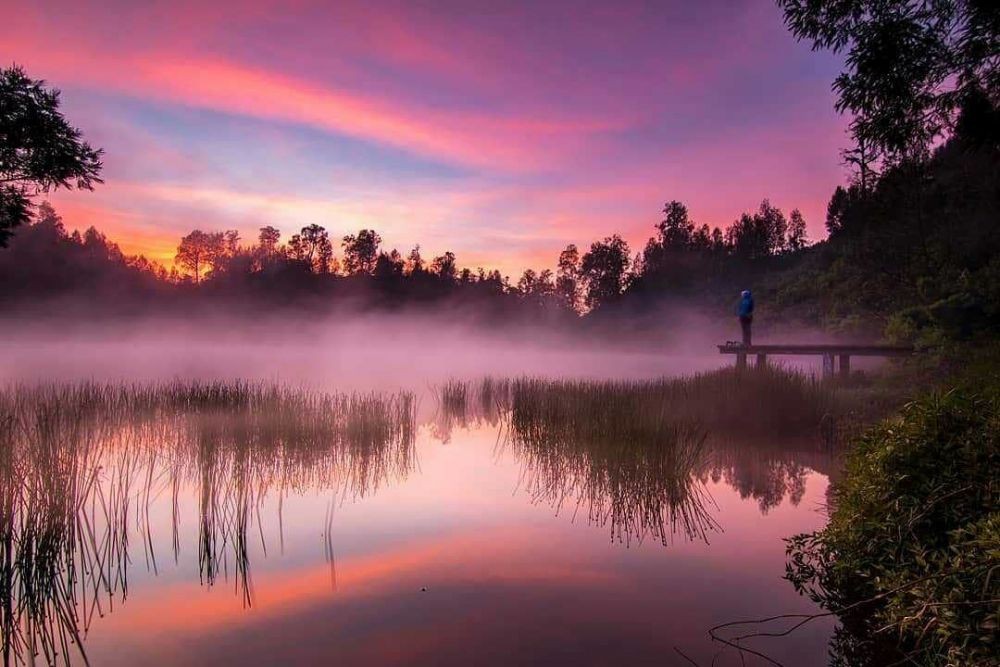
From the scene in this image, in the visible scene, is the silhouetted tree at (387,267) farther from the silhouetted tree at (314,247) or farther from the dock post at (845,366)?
the dock post at (845,366)

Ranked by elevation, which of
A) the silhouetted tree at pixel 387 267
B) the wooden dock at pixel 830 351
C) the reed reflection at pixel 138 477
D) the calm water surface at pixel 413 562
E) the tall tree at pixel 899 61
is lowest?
the calm water surface at pixel 413 562

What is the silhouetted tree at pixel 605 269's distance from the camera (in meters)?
108

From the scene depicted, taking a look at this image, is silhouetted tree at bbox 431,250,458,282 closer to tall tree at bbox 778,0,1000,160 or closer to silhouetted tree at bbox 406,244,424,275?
silhouetted tree at bbox 406,244,424,275

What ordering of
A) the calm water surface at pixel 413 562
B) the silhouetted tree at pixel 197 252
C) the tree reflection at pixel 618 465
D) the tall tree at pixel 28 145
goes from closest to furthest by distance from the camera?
the calm water surface at pixel 413 562 → the tree reflection at pixel 618 465 → the tall tree at pixel 28 145 → the silhouetted tree at pixel 197 252

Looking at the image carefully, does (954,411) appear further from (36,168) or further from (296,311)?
(296,311)

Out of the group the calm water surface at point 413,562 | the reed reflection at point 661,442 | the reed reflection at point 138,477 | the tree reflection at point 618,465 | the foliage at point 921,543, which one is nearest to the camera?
the foliage at point 921,543

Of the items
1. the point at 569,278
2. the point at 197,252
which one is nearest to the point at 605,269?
the point at 569,278

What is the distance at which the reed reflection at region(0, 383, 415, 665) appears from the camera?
16.2 feet

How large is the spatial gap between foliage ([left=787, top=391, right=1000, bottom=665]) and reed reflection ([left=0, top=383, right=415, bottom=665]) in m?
4.91

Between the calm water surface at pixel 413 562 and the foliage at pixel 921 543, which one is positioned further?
the calm water surface at pixel 413 562

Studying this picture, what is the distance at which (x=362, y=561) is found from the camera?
19.4 ft

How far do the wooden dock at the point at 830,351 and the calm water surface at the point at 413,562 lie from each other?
40.9 feet

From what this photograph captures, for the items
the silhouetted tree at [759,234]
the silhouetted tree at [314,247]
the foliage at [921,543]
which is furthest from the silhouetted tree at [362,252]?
the foliage at [921,543]

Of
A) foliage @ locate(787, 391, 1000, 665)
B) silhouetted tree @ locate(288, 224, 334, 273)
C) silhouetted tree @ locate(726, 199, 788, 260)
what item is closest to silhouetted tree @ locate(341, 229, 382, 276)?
silhouetted tree @ locate(288, 224, 334, 273)
